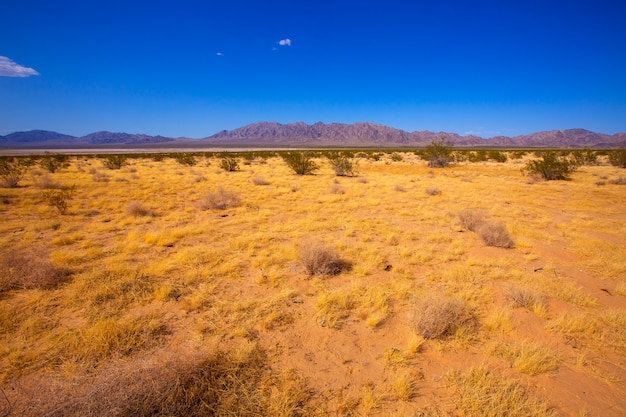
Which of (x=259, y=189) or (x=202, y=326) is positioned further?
(x=259, y=189)

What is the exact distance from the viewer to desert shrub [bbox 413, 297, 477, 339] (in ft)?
11.8

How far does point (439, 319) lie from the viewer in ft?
11.8

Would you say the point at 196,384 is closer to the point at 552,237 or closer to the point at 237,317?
the point at 237,317

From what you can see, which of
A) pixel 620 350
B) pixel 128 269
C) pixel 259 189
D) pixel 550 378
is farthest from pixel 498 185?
pixel 128 269

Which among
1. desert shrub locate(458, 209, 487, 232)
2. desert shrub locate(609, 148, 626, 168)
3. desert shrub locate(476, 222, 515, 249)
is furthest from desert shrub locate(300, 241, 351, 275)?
desert shrub locate(609, 148, 626, 168)

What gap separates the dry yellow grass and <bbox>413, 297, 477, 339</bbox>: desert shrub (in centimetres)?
5

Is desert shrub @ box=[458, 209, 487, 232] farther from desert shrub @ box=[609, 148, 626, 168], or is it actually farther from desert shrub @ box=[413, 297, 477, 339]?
desert shrub @ box=[609, 148, 626, 168]

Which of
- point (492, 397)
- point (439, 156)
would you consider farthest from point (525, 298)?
point (439, 156)

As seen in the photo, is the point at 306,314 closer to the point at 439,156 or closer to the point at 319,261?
the point at 319,261

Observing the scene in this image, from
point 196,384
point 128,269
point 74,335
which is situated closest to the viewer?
point 196,384

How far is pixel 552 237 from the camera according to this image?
759cm

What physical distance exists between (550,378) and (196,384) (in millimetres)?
3792

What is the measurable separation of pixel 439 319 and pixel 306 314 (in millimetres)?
1874

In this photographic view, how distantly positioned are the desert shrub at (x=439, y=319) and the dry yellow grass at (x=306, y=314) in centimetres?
5
